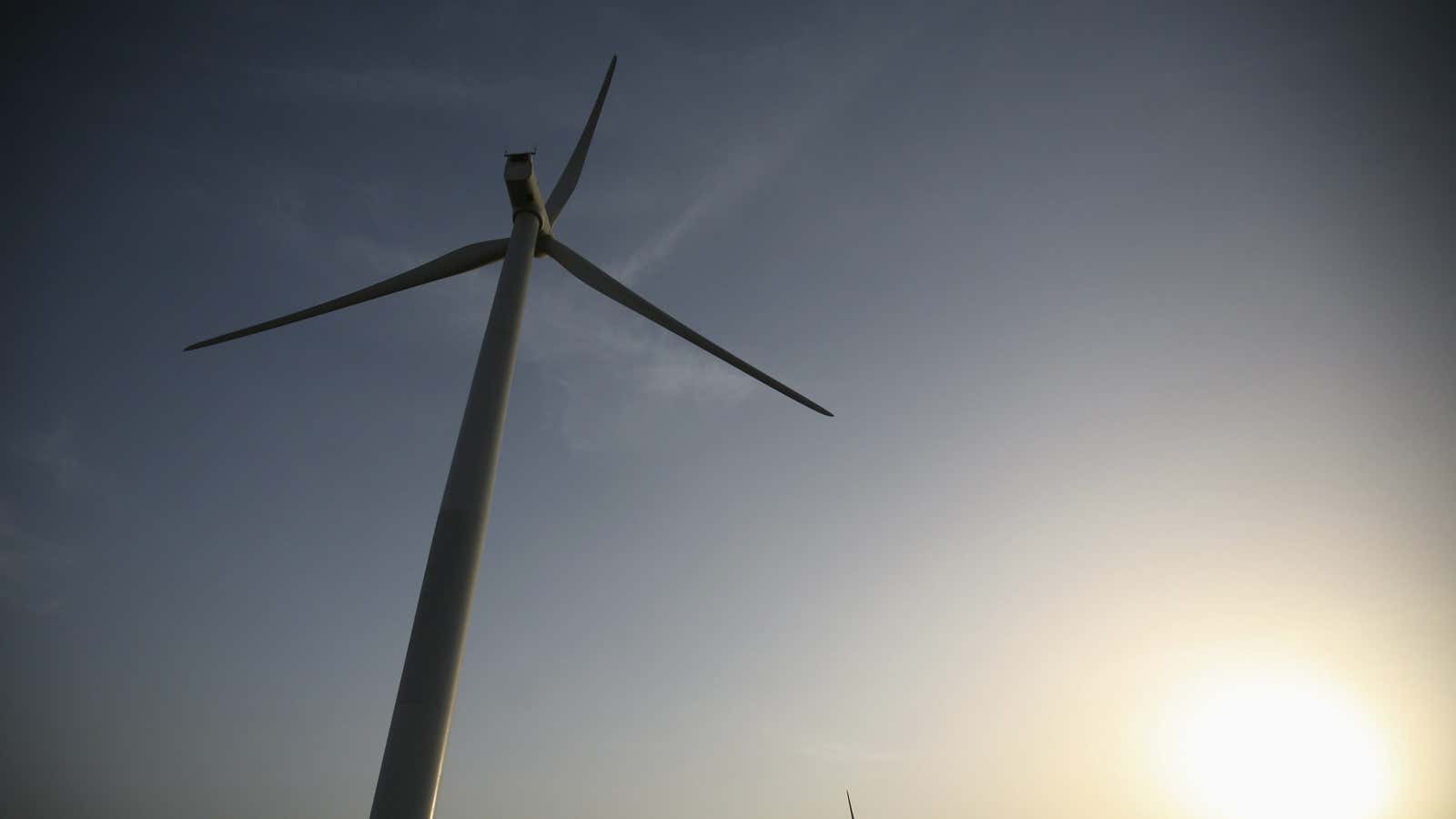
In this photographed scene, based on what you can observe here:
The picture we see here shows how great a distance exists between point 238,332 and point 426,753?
17397 mm

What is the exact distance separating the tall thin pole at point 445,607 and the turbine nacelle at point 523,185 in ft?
20.5

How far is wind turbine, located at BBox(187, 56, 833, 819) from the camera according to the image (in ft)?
34.6

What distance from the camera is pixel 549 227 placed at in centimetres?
2178

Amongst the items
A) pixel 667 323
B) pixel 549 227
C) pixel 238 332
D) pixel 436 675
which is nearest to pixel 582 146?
pixel 549 227

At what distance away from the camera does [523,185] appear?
19703mm

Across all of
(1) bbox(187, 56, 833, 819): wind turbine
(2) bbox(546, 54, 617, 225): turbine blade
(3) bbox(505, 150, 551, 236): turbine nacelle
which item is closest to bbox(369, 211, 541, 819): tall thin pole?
(1) bbox(187, 56, 833, 819): wind turbine

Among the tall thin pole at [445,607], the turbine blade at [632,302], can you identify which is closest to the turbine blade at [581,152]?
the turbine blade at [632,302]

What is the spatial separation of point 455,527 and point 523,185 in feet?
38.6

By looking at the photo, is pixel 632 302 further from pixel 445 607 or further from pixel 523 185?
Answer: pixel 445 607

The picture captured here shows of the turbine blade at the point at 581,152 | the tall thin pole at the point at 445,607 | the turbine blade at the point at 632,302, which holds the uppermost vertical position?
the turbine blade at the point at 581,152

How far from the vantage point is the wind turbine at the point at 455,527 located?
10555 millimetres

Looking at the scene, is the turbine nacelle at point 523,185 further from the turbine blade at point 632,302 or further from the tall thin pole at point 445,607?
the tall thin pole at point 445,607

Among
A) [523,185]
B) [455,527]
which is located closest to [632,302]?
[523,185]

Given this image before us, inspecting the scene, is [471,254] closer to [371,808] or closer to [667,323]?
[667,323]
